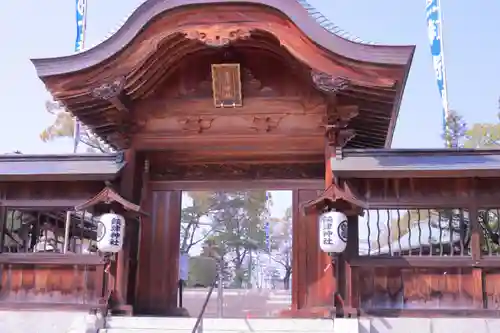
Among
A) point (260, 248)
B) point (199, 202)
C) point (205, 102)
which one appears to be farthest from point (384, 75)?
point (260, 248)

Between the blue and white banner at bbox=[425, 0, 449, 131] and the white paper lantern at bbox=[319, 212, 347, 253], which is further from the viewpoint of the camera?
the blue and white banner at bbox=[425, 0, 449, 131]

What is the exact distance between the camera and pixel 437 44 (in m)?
17.8

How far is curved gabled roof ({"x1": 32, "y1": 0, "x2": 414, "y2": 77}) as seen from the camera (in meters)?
7.43

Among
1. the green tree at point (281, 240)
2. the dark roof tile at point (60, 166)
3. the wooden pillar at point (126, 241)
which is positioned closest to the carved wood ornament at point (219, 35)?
the wooden pillar at point (126, 241)

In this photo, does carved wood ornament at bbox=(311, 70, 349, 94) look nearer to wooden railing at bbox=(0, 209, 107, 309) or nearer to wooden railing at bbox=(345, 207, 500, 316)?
wooden railing at bbox=(345, 207, 500, 316)

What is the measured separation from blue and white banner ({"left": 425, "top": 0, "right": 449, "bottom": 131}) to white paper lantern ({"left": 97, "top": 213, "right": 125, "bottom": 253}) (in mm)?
12651

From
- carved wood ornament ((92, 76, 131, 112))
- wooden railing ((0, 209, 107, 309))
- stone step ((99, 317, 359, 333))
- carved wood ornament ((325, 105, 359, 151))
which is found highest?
carved wood ornament ((92, 76, 131, 112))

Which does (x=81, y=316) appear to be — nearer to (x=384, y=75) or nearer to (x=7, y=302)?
(x=7, y=302)

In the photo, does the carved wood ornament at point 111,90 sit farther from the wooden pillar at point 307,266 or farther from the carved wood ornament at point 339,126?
the wooden pillar at point 307,266

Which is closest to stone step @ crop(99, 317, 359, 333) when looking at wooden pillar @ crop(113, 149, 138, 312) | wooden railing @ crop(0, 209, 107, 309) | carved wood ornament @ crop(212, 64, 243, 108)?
wooden pillar @ crop(113, 149, 138, 312)

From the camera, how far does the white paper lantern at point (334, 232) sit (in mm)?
7367

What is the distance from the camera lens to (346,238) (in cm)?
748

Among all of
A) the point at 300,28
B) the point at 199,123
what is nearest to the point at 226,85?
the point at 199,123

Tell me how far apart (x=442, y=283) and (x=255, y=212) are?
2393 centimetres
